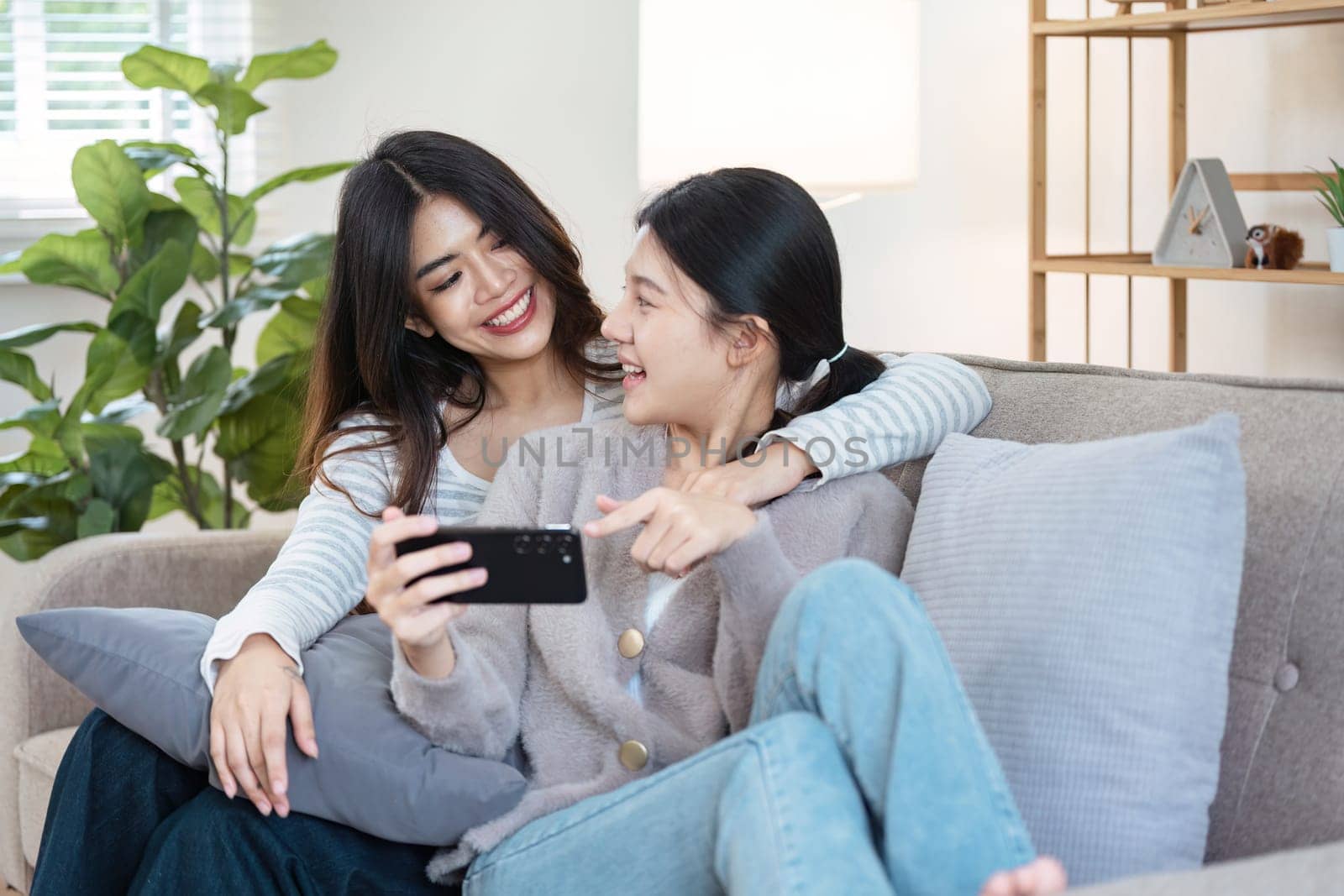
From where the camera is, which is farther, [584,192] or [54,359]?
[584,192]

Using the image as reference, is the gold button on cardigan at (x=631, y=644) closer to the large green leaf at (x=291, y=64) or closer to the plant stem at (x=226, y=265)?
the plant stem at (x=226, y=265)

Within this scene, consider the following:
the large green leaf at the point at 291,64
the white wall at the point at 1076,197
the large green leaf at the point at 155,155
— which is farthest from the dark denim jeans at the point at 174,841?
the white wall at the point at 1076,197

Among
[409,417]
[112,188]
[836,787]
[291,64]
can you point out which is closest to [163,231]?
[112,188]

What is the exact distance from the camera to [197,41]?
10.00 ft

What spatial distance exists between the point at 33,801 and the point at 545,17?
211cm

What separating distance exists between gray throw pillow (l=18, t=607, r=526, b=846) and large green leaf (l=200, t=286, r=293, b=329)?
97 cm

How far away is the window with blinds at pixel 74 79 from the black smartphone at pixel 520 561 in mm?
2192

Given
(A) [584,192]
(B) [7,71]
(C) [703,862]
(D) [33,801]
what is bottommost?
(D) [33,801]

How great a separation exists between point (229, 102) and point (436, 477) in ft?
3.55

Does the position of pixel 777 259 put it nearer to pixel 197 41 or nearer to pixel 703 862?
pixel 703 862

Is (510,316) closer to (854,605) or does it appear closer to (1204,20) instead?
(854,605)

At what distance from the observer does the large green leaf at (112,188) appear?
225 cm

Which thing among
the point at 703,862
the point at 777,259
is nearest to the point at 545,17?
the point at 777,259

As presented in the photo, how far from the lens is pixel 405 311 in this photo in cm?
166
